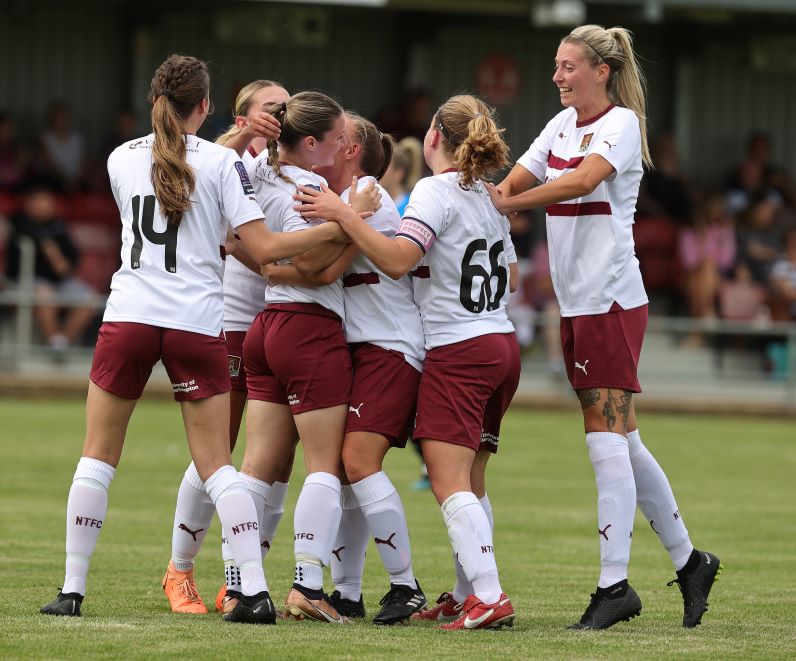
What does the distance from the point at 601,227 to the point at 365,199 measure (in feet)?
3.12

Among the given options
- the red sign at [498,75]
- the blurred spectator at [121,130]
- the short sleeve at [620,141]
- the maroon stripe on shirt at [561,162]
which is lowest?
the maroon stripe on shirt at [561,162]

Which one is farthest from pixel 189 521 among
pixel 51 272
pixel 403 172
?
pixel 51 272

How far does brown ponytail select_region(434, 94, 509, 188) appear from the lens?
5719mm

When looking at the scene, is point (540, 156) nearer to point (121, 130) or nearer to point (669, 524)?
point (669, 524)

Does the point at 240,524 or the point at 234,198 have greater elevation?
the point at 234,198

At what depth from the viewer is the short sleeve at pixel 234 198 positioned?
223 inches

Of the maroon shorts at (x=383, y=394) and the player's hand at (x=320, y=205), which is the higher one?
the player's hand at (x=320, y=205)

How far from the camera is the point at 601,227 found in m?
5.99

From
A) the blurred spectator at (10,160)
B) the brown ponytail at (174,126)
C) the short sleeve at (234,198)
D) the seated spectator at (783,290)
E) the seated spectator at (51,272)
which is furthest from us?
the seated spectator at (783,290)

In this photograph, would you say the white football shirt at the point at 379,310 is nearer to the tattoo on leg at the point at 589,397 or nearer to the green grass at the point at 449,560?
the tattoo on leg at the point at 589,397

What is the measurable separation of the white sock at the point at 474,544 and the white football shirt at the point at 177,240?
3.74 feet

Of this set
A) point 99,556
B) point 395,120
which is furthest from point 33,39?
point 99,556

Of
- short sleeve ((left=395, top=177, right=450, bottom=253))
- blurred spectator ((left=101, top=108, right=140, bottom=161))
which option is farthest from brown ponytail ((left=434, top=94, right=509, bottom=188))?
blurred spectator ((left=101, top=108, right=140, bottom=161))

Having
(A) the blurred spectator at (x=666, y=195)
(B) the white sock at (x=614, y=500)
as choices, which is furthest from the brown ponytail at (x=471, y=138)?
(A) the blurred spectator at (x=666, y=195)
